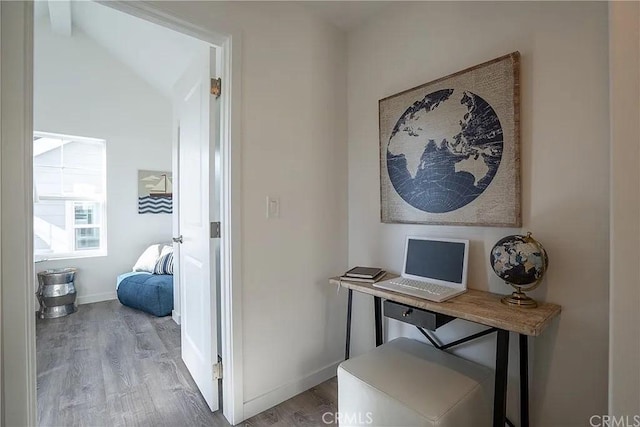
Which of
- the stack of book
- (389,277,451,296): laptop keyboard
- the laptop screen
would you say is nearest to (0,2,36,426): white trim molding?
the stack of book

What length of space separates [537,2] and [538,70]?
30 centimetres

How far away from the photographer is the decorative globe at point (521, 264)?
45.4 inches

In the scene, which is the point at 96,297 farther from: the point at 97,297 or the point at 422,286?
the point at 422,286

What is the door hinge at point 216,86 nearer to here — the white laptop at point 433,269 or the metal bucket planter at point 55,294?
the white laptop at point 433,269

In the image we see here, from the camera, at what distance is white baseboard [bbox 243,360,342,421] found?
163 cm

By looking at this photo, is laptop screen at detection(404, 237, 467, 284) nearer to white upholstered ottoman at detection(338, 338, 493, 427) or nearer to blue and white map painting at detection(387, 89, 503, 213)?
blue and white map painting at detection(387, 89, 503, 213)

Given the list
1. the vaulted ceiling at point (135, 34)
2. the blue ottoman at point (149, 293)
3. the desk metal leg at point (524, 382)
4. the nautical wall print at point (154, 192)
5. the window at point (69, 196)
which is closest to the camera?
the desk metal leg at point (524, 382)

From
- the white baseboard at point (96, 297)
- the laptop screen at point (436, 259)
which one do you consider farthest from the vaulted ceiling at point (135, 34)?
the white baseboard at point (96, 297)

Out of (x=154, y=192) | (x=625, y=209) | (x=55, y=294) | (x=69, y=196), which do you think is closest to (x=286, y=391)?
(x=625, y=209)

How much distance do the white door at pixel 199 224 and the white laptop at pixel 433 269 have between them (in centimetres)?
99

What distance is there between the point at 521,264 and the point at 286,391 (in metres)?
1.50

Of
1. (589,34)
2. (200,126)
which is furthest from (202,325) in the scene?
(589,34)

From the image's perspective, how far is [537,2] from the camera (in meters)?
1.28

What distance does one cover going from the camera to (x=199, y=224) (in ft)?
5.79
